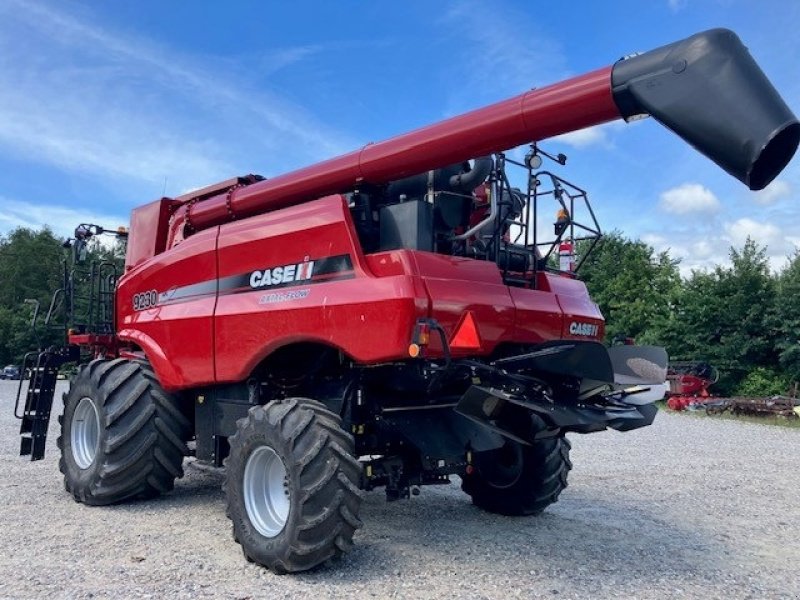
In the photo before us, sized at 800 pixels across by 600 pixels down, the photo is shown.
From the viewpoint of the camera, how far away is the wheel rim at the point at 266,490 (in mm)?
5266

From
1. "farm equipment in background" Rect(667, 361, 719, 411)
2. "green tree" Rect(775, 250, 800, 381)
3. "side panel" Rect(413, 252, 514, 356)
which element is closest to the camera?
"side panel" Rect(413, 252, 514, 356)

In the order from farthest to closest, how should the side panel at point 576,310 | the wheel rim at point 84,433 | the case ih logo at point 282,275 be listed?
the wheel rim at point 84,433 → the side panel at point 576,310 → the case ih logo at point 282,275

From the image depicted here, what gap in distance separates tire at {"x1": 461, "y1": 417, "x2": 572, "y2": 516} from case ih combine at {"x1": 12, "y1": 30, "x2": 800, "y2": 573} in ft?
0.06

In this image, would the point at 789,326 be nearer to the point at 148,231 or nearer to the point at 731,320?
the point at 731,320

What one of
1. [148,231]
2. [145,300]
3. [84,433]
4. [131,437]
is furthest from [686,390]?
[131,437]

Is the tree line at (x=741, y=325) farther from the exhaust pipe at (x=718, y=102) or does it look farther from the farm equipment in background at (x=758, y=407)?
the exhaust pipe at (x=718, y=102)

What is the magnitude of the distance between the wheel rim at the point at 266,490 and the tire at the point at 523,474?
1.97m

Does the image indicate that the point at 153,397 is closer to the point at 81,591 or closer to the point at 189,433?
the point at 189,433

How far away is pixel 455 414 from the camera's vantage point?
220 inches

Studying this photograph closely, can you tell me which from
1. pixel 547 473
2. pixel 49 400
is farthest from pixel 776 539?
pixel 49 400

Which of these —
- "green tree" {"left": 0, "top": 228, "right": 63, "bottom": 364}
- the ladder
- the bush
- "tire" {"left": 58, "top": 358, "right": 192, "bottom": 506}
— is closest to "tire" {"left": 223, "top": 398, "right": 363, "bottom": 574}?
"tire" {"left": 58, "top": 358, "right": 192, "bottom": 506}

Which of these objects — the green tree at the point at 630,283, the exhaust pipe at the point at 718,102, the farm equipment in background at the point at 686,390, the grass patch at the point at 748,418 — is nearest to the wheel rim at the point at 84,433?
the exhaust pipe at the point at 718,102

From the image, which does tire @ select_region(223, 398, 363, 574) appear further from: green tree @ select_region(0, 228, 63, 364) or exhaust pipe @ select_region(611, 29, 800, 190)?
green tree @ select_region(0, 228, 63, 364)

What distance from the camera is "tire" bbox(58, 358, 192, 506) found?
6.71m
